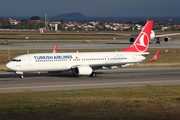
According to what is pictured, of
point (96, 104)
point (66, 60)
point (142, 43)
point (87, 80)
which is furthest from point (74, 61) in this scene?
point (96, 104)

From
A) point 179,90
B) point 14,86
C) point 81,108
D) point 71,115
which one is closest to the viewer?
point 71,115

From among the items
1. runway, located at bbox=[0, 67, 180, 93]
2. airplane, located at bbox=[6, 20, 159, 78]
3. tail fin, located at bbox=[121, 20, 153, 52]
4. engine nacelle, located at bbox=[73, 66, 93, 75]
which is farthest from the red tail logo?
engine nacelle, located at bbox=[73, 66, 93, 75]

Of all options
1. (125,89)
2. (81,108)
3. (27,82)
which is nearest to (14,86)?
(27,82)

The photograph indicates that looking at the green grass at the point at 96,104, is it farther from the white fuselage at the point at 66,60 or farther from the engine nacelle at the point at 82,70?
the white fuselage at the point at 66,60

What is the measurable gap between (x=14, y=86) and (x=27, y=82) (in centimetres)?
285

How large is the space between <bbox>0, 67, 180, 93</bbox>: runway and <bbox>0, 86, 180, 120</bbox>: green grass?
359cm

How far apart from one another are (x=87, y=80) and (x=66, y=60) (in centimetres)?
378

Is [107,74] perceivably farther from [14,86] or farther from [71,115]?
[71,115]

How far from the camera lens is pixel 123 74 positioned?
49031 millimetres

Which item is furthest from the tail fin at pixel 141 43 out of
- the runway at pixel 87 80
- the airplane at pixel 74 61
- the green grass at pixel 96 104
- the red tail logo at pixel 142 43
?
the green grass at pixel 96 104

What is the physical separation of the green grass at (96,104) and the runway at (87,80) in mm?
3593

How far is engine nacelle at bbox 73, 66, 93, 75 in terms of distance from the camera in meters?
45.9

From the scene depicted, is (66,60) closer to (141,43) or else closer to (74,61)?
(74,61)

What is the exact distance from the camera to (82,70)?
45938 millimetres
